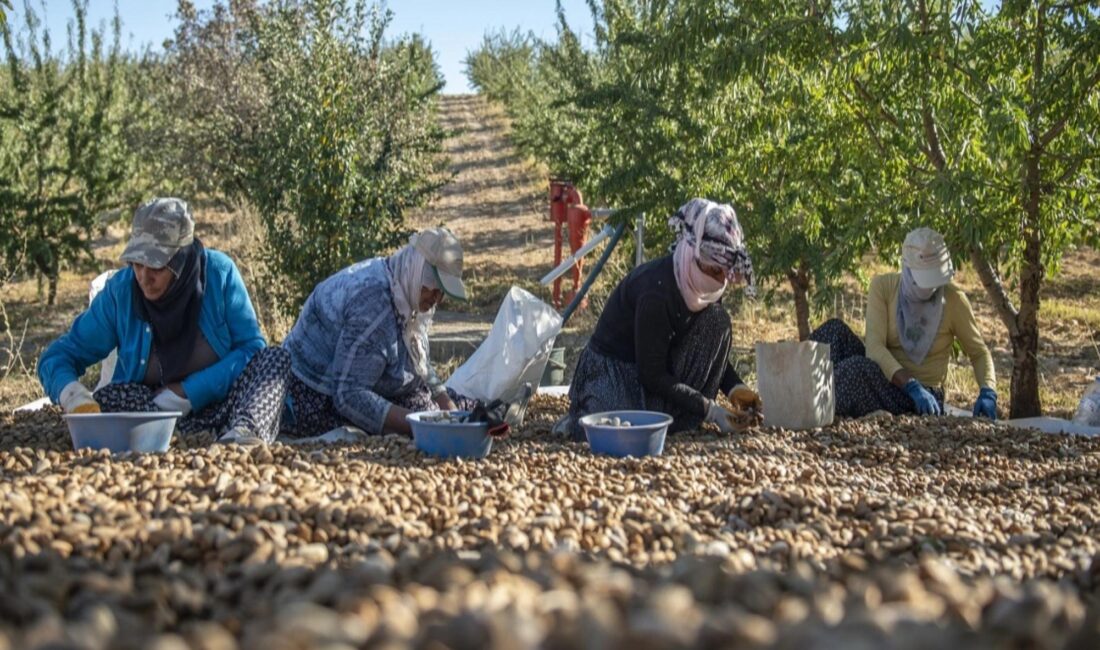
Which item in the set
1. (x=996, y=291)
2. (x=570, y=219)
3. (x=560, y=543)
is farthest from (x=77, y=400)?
(x=570, y=219)

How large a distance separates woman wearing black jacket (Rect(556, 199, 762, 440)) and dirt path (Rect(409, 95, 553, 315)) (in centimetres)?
526

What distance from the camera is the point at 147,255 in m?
4.08

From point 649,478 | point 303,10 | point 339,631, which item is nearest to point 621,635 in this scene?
point 339,631

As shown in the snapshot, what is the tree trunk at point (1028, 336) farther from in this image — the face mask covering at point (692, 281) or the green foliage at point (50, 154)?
the green foliage at point (50, 154)

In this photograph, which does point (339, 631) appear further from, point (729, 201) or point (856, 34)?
point (729, 201)

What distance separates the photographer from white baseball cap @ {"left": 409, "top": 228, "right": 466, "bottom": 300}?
4.35 metres

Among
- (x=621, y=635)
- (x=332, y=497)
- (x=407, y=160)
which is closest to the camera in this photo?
(x=621, y=635)

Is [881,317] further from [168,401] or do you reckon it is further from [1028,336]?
[168,401]

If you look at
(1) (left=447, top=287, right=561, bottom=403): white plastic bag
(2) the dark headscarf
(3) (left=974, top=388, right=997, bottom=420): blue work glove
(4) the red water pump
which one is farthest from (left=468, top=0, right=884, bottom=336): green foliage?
(2) the dark headscarf

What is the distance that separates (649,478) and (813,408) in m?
1.57

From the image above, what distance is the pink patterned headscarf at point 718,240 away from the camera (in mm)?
4414

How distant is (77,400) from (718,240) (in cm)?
258

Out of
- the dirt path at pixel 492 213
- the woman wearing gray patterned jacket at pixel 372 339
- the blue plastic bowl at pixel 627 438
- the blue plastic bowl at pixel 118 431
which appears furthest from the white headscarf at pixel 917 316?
the dirt path at pixel 492 213

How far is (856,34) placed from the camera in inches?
209
